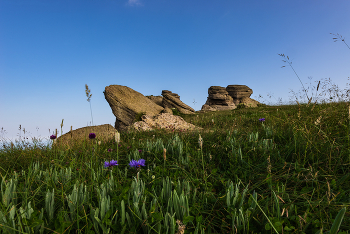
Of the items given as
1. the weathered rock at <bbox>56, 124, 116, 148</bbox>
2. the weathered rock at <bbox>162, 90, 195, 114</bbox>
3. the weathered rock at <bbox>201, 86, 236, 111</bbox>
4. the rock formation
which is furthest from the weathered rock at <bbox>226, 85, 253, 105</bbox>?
the weathered rock at <bbox>56, 124, 116, 148</bbox>

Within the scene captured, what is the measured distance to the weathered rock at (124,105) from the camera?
12570 mm

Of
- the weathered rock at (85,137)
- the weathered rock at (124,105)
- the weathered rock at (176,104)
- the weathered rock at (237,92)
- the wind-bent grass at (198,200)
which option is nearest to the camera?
the wind-bent grass at (198,200)

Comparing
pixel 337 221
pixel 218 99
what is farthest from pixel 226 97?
pixel 337 221

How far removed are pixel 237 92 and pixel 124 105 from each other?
89.1 ft

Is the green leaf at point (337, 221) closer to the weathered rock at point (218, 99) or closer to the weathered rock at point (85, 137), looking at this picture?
the weathered rock at point (85, 137)

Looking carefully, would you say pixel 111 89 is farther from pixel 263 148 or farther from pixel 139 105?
pixel 263 148

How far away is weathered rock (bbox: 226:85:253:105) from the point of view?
35741mm

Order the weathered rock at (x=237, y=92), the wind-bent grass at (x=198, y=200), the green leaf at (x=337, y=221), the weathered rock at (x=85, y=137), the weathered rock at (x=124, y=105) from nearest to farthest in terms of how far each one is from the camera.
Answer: the green leaf at (x=337, y=221) < the wind-bent grass at (x=198, y=200) < the weathered rock at (x=85, y=137) < the weathered rock at (x=124, y=105) < the weathered rock at (x=237, y=92)

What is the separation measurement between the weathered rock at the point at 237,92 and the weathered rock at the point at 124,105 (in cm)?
2546

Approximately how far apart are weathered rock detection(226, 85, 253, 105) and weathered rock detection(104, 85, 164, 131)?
2546cm

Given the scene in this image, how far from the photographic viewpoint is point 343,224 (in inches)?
68.7

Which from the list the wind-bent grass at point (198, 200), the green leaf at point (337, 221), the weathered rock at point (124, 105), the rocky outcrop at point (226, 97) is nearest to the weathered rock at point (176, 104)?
the weathered rock at point (124, 105)

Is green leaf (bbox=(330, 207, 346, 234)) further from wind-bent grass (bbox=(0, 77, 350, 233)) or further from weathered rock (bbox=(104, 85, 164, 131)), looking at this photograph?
weathered rock (bbox=(104, 85, 164, 131))

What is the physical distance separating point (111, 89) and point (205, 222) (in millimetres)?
12289
